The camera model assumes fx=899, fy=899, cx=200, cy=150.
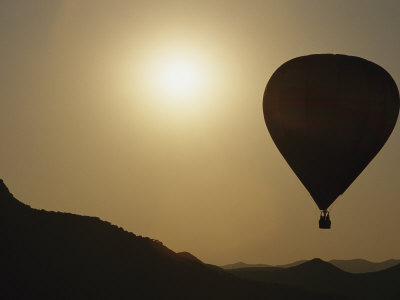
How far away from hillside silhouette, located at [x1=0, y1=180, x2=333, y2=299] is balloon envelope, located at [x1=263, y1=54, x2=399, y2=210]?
59.6 meters

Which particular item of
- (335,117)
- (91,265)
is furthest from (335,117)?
(91,265)

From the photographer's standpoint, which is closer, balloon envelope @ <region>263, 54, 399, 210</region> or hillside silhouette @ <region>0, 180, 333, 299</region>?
balloon envelope @ <region>263, 54, 399, 210</region>

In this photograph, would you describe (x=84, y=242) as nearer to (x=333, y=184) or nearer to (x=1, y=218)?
(x=1, y=218)

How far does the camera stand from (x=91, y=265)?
128 metres

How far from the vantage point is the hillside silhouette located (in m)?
119

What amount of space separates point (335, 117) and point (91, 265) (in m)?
70.2

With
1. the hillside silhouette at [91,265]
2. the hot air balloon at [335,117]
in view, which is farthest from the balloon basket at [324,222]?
the hillside silhouette at [91,265]

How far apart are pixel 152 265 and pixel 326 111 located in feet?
241

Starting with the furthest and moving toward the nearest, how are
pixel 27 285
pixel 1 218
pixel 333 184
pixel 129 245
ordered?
pixel 129 245, pixel 1 218, pixel 27 285, pixel 333 184

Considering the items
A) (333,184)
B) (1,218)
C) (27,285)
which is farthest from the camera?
(1,218)

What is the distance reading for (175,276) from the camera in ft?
432

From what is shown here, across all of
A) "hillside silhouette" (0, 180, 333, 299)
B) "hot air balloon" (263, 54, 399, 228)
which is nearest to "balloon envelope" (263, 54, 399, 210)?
"hot air balloon" (263, 54, 399, 228)

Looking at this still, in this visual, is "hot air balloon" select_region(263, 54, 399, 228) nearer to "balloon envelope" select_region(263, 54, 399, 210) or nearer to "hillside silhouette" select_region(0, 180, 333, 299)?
"balloon envelope" select_region(263, 54, 399, 210)

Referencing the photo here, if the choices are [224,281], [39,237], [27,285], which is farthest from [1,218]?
[224,281]
